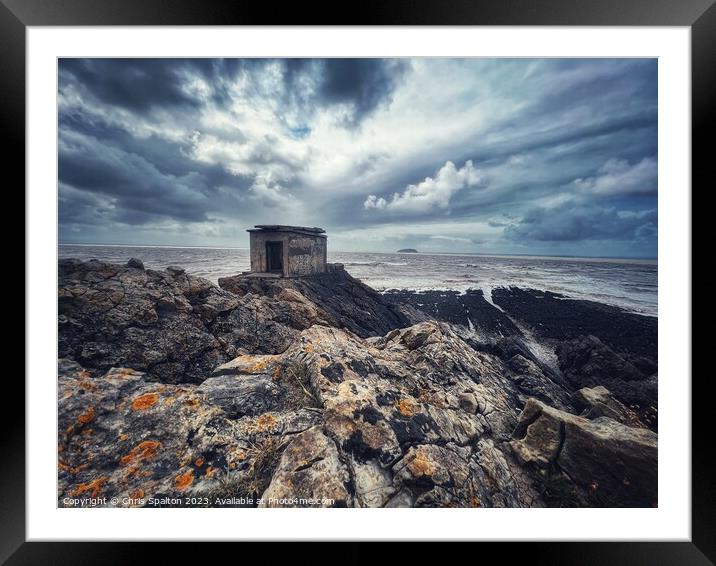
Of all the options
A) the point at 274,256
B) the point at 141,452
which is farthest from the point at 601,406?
the point at 141,452

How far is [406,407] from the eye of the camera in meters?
3.12

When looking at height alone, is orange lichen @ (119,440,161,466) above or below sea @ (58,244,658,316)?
below

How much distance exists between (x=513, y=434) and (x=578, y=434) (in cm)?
81

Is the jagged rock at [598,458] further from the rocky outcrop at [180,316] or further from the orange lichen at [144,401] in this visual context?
the orange lichen at [144,401]

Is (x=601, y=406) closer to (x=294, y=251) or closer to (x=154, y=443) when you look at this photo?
(x=294, y=251)

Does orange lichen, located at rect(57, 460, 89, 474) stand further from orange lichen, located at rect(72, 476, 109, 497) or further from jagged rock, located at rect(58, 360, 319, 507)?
orange lichen, located at rect(72, 476, 109, 497)

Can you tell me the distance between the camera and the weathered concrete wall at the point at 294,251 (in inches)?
163

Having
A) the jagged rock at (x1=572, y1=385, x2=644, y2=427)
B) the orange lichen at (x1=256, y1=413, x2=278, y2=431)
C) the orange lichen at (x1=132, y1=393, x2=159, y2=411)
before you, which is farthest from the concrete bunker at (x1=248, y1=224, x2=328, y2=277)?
the jagged rock at (x1=572, y1=385, x2=644, y2=427)

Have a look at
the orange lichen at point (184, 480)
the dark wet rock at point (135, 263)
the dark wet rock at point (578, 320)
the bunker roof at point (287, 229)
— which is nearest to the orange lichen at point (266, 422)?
the orange lichen at point (184, 480)

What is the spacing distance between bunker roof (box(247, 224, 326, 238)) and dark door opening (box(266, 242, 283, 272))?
39 centimetres

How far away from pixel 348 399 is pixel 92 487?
11.5 feet

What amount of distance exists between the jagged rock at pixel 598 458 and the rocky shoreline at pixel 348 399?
20 millimetres

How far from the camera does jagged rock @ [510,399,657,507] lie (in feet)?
9.62
